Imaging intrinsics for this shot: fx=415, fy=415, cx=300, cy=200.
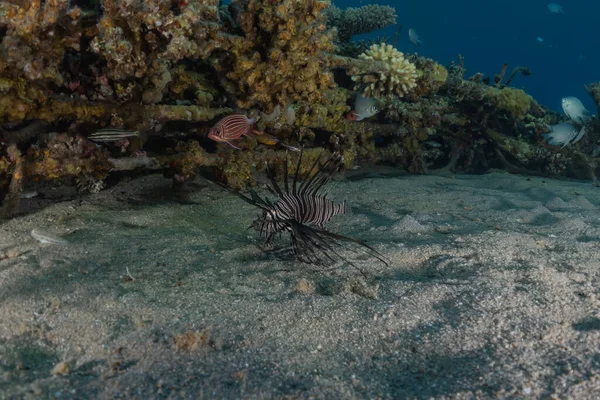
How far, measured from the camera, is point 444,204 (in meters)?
5.67

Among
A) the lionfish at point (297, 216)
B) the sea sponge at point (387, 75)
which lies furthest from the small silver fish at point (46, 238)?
the sea sponge at point (387, 75)

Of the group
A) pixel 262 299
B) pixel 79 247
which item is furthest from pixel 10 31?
pixel 262 299

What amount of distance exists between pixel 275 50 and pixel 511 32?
3961 inches

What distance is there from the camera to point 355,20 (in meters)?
8.09

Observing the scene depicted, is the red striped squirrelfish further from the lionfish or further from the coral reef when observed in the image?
the lionfish

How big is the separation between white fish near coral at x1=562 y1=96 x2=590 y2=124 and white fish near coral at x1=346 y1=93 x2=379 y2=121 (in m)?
4.31

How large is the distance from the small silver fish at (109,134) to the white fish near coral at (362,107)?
335 centimetres

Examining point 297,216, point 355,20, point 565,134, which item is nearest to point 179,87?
point 297,216

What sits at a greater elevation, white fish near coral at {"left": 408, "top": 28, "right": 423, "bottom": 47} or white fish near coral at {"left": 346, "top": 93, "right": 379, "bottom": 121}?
white fish near coral at {"left": 408, "top": 28, "right": 423, "bottom": 47}

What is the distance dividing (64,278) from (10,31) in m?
1.78

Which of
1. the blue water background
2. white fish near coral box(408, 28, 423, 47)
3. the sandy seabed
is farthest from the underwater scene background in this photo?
the blue water background

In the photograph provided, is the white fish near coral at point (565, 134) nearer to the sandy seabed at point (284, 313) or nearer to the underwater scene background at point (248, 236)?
the underwater scene background at point (248, 236)

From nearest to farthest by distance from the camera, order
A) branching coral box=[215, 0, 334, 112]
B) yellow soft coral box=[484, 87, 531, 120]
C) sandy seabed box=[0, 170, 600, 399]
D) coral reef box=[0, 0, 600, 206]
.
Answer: sandy seabed box=[0, 170, 600, 399]
coral reef box=[0, 0, 600, 206]
branching coral box=[215, 0, 334, 112]
yellow soft coral box=[484, 87, 531, 120]

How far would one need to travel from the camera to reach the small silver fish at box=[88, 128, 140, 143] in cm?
400
